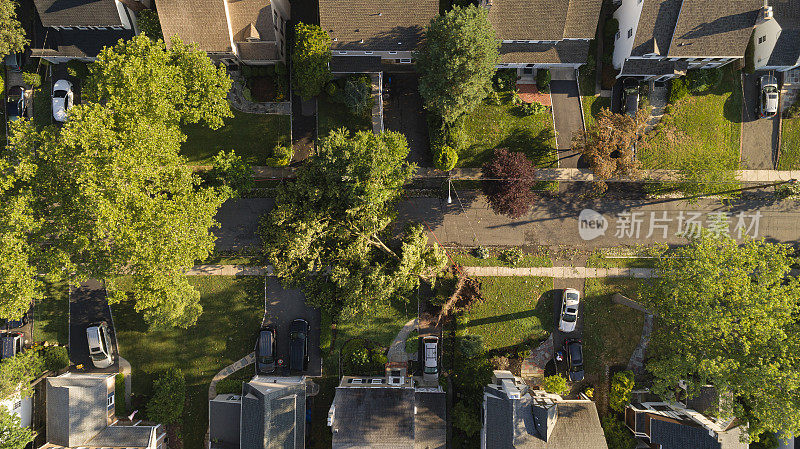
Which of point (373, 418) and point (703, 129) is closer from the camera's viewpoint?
point (373, 418)

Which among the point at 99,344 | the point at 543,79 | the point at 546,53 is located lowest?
the point at 99,344

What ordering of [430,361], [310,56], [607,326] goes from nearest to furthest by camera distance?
1. [310,56]
2. [430,361]
3. [607,326]

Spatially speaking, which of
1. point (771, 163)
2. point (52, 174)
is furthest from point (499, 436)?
point (52, 174)

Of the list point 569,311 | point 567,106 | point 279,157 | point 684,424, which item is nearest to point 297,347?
point 279,157

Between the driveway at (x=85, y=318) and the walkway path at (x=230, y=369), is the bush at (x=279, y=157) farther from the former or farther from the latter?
the driveway at (x=85, y=318)

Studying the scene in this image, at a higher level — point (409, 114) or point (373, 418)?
point (409, 114)

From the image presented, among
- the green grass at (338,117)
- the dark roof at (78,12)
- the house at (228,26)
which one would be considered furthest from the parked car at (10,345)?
the green grass at (338,117)

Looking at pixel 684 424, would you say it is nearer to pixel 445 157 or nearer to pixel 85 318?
pixel 445 157
